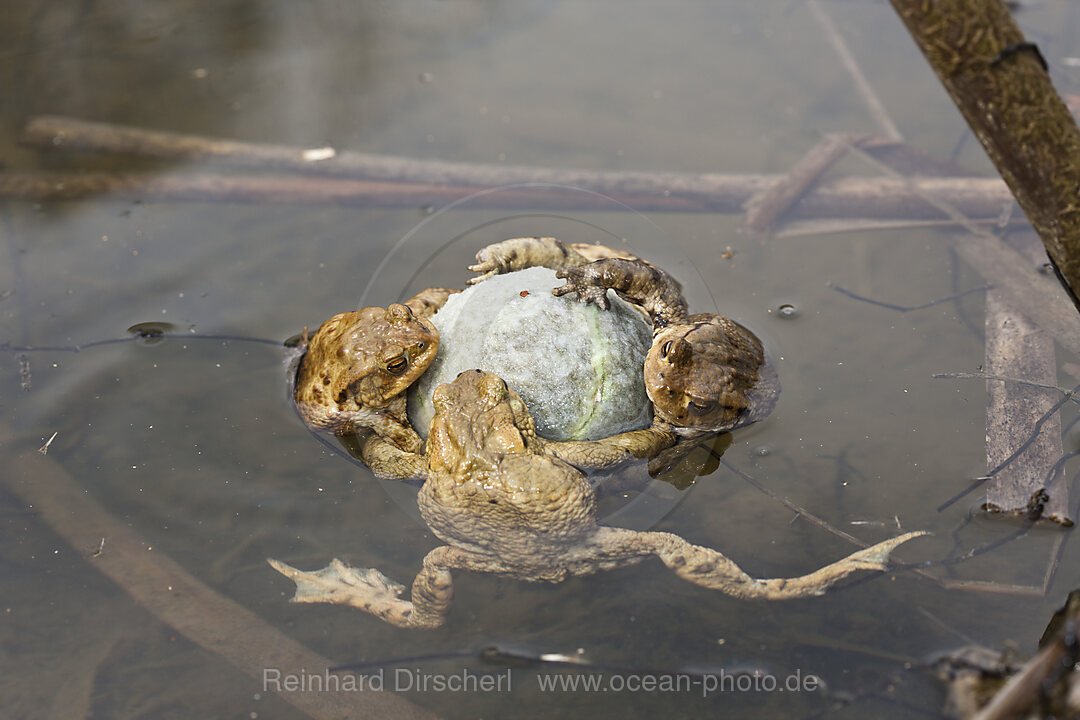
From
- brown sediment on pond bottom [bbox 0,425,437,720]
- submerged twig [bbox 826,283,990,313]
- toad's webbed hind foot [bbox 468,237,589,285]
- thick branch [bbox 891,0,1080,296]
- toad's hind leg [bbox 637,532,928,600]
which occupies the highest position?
thick branch [bbox 891,0,1080,296]

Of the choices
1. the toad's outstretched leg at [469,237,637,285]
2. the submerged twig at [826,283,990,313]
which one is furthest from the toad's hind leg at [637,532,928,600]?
the submerged twig at [826,283,990,313]

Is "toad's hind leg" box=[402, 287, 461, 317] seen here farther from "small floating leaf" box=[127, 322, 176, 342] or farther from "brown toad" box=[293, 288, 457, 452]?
"small floating leaf" box=[127, 322, 176, 342]

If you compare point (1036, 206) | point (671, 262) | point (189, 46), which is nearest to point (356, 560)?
point (671, 262)

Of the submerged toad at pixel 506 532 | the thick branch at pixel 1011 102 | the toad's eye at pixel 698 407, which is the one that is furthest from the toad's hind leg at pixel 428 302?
the thick branch at pixel 1011 102

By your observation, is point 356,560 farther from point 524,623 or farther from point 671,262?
point 671,262

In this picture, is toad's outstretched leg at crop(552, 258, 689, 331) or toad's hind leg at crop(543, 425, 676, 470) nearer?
toad's hind leg at crop(543, 425, 676, 470)

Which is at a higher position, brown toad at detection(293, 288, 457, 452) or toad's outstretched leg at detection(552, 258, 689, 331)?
toad's outstretched leg at detection(552, 258, 689, 331)

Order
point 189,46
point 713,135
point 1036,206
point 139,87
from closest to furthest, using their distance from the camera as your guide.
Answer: point 1036,206
point 713,135
point 139,87
point 189,46
